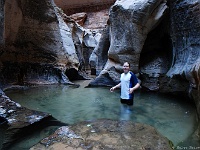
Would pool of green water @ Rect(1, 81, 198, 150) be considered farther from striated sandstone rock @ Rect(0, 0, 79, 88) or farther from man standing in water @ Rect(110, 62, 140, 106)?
striated sandstone rock @ Rect(0, 0, 79, 88)

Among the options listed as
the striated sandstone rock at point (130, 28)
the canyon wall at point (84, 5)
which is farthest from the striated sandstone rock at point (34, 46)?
the canyon wall at point (84, 5)

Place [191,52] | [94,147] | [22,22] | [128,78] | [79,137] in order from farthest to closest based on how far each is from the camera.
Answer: [22,22]
[191,52]
[128,78]
[79,137]
[94,147]

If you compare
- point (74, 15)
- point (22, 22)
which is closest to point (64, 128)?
point (22, 22)

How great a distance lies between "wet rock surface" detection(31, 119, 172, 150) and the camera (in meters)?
2.35

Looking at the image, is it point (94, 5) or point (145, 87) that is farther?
point (94, 5)

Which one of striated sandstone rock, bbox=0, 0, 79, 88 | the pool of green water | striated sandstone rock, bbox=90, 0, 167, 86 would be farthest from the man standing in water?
striated sandstone rock, bbox=0, 0, 79, 88

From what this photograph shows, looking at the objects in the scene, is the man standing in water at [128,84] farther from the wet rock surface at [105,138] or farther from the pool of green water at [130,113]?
the wet rock surface at [105,138]

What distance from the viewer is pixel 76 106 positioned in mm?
4750

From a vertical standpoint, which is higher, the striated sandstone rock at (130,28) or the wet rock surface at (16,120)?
the striated sandstone rock at (130,28)

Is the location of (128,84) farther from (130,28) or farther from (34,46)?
(34,46)

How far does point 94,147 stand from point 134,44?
230 inches

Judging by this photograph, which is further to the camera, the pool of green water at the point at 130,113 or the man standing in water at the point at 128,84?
the man standing in water at the point at 128,84

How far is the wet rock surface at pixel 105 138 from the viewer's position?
7.72 feet

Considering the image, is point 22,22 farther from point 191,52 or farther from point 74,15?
point 74,15
